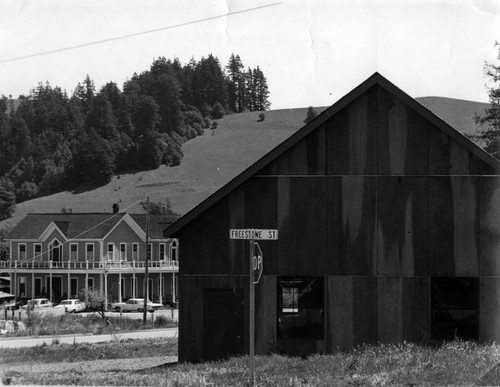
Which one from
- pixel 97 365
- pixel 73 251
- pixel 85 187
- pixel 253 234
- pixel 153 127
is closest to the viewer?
pixel 253 234

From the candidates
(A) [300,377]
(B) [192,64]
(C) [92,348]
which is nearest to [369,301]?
(A) [300,377]

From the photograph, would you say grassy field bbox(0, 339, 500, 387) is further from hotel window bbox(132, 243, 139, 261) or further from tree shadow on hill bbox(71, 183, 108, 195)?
tree shadow on hill bbox(71, 183, 108, 195)

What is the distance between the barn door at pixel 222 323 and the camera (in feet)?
71.9

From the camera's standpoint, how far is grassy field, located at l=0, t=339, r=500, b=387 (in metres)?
15.5

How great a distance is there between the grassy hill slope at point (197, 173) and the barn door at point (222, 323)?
125m

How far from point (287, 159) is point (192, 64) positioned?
178952 mm

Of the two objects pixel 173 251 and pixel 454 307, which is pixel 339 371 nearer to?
pixel 454 307

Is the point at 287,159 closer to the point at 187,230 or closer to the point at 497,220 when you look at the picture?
the point at 187,230

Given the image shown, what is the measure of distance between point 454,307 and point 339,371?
5223 mm

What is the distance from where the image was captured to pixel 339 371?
17078mm

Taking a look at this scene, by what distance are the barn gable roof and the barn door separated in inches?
78.2

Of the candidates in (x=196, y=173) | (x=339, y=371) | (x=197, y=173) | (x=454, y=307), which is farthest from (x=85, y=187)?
(x=339, y=371)

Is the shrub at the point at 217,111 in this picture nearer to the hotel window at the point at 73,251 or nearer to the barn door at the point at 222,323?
the hotel window at the point at 73,251

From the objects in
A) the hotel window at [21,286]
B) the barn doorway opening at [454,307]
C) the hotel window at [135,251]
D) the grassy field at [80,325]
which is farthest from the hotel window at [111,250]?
the barn doorway opening at [454,307]
